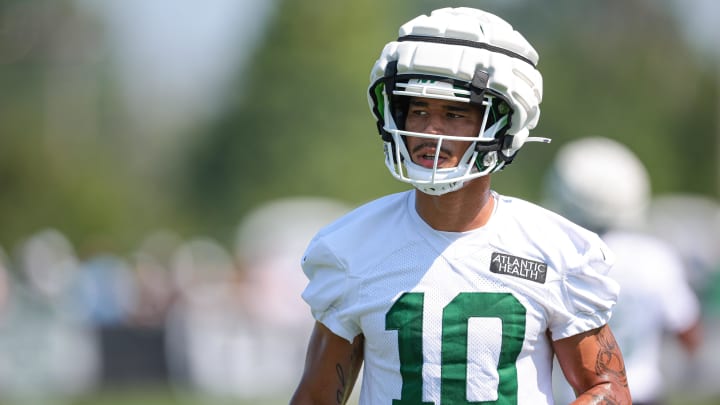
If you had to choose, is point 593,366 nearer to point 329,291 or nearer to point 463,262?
point 463,262

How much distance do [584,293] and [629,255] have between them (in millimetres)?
2645

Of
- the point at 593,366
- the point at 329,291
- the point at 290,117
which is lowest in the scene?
the point at 290,117

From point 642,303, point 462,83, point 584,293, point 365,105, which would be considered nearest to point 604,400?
point 584,293

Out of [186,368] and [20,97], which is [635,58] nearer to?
[20,97]

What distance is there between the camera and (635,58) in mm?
42125

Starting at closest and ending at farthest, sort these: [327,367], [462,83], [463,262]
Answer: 1. [462,83]
2. [463,262]
3. [327,367]

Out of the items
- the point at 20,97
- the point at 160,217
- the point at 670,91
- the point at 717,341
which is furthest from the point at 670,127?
the point at 717,341

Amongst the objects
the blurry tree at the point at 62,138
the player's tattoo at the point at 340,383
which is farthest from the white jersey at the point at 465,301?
the blurry tree at the point at 62,138

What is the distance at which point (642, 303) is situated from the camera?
5.96m

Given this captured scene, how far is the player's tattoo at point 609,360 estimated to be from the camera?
3.55 meters

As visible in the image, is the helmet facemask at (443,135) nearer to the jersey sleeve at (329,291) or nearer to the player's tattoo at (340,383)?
the jersey sleeve at (329,291)

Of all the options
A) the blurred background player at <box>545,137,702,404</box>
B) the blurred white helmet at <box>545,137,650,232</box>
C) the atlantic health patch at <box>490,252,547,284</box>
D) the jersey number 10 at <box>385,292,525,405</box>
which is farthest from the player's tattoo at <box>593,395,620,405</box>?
the blurred white helmet at <box>545,137,650,232</box>

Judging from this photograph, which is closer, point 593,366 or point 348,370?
point 593,366

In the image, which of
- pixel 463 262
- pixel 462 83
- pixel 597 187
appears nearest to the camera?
pixel 462 83
